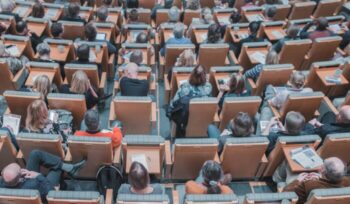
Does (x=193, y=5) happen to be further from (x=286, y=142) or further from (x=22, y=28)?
(x=286, y=142)

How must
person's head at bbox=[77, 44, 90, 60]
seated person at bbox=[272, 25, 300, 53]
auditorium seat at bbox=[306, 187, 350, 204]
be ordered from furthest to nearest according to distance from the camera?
seated person at bbox=[272, 25, 300, 53]
person's head at bbox=[77, 44, 90, 60]
auditorium seat at bbox=[306, 187, 350, 204]

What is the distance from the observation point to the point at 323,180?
3330mm

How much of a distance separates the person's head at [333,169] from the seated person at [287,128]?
610 mm

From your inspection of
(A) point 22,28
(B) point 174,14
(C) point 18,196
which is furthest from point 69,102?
(B) point 174,14

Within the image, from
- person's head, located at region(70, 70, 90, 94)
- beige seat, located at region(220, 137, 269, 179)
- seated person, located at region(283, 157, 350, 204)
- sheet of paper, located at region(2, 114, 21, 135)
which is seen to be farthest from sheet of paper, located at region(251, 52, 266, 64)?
sheet of paper, located at region(2, 114, 21, 135)

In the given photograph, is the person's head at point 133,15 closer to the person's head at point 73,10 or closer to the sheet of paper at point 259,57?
the person's head at point 73,10

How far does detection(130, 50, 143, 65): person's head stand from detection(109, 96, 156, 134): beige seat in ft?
2.62

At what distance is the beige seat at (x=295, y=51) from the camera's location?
5453 millimetres

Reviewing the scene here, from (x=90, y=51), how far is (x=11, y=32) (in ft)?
4.80

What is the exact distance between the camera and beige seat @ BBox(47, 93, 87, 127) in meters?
4.12

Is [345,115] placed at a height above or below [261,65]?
above

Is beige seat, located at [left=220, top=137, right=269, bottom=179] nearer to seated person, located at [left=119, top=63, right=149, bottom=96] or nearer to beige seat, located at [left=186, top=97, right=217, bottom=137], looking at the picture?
beige seat, located at [left=186, top=97, right=217, bottom=137]

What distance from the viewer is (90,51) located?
212 inches

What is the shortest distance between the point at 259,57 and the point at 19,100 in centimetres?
317
